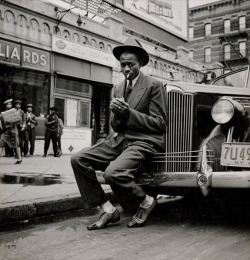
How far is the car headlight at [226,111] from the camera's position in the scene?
343cm

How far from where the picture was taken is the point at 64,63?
43.5 feet

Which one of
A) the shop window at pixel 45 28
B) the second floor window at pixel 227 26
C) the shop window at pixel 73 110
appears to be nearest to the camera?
the shop window at pixel 45 28

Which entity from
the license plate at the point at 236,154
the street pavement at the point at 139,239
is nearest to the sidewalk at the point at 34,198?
the street pavement at the point at 139,239

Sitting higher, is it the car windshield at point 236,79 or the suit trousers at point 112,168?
the car windshield at point 236,79

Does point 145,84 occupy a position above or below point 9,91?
below

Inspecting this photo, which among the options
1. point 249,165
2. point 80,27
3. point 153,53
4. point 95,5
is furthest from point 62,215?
point 153,53

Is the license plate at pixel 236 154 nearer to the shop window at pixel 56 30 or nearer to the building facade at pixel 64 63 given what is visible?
the building facade at pixel 64 63

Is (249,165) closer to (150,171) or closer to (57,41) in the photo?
(150,171)

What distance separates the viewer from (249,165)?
3.21 m

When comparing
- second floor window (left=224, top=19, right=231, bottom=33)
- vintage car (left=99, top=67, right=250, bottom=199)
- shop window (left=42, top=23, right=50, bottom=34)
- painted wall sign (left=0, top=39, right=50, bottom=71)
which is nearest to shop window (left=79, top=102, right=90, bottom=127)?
painted wall sign (left=0, top=39, right=50, bottom=71)

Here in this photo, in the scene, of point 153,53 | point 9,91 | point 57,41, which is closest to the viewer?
point 9,91

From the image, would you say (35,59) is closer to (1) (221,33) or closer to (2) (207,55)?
(1) (221,33)

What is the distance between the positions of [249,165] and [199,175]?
18.9 inches

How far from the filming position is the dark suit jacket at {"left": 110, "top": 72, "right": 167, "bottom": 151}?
3.46 meters
